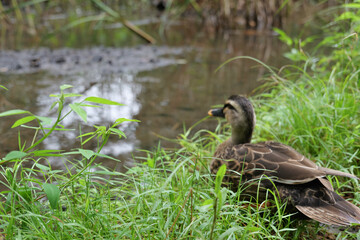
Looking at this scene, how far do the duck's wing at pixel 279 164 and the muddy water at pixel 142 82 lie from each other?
53.0 inches

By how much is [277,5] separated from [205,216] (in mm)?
7996

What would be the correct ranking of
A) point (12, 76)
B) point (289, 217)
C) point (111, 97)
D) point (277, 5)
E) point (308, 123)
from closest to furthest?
point (289, 217) < point (308, 123) < point (111, 97) < point (12, 76) < point (277, 5)

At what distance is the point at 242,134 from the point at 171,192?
102cm

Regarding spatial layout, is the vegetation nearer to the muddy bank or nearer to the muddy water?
the muddy water

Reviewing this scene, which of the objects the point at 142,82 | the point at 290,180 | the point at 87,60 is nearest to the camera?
the point at 290,180

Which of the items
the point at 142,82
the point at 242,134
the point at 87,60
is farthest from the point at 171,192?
the point at 87,60

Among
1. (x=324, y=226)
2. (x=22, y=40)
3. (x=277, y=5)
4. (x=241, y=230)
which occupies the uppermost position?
(x=277, y=5)

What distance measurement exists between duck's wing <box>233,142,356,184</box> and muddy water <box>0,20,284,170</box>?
1346mm

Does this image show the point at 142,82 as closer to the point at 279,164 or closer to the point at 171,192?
the point at 279,164

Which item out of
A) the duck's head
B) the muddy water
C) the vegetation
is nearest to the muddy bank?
the muddy water

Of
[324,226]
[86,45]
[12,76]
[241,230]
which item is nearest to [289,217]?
[324,226]

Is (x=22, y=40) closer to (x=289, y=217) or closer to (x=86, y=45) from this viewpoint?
(x=86, y=45)

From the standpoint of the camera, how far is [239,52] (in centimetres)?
782

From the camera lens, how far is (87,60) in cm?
700
